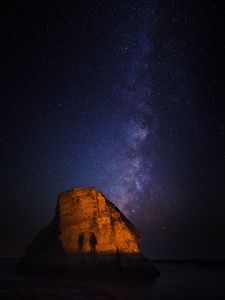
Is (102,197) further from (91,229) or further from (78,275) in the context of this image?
(78,275)

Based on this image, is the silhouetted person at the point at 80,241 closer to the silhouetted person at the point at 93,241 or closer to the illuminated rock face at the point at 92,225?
the illuminated rock face at the point at 92,225

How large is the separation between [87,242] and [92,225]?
133 inches

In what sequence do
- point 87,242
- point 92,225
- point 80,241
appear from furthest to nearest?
point 92,225, point 80,241, point 87,242

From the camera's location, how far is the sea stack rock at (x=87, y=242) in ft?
195

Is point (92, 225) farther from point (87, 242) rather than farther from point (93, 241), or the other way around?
point (87, 242)

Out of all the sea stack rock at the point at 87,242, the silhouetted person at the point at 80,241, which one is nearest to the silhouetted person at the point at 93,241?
the sea stack rock at the point at 87,242

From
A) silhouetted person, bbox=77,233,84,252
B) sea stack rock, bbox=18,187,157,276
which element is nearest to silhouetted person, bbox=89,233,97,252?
sea stack rock, bbox=18,187,157,276

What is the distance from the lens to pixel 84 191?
221 feet

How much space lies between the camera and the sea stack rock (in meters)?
59.4

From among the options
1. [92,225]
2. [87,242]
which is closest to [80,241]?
[87,242]

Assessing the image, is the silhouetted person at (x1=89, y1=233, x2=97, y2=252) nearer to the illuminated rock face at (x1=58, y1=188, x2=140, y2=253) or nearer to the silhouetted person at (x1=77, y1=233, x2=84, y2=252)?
the illuminated rock face at (x1=58, y1=188, x2=140, y2=253)

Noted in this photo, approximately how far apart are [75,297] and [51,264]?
34.2 meters

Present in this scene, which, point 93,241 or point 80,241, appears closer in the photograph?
point 93,241

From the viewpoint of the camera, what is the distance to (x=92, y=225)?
209 ft
